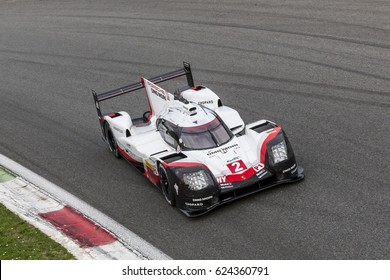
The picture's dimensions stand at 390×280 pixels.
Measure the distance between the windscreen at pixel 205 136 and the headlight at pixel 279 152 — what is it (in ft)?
3.24

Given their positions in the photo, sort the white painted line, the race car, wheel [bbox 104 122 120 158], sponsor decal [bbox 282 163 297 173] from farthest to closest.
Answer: wheel [bbox 104 122 120 158]
sponsor decal [bbox 282 163 297 173]
the race car
the white painted line

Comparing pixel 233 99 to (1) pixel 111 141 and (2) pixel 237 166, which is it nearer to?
(1) pixel 111 141

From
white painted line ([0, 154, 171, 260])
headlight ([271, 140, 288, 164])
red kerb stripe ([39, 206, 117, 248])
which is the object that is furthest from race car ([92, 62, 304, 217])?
red kerb stripe ([39, 206, 117, 248])

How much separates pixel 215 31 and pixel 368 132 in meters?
9.32

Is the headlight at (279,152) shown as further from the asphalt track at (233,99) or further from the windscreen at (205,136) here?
the windscreen at (205,136)

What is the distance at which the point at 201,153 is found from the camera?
12344 millimetres

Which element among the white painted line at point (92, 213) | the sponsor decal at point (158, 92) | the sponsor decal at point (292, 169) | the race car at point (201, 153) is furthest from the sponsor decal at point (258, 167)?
the sponsor decal at point (158, 92)

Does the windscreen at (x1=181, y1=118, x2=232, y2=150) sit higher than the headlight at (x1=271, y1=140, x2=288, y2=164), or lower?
higher

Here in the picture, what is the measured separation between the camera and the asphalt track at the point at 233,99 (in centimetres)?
1087

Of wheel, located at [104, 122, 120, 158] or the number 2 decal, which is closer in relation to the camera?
the number 2 decal

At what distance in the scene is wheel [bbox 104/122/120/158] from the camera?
14398 mm

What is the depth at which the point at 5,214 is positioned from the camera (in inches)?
466

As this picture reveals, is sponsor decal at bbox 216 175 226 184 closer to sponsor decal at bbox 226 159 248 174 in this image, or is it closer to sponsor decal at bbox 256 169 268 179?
sponsor decal at bbox 226 159 248 174
